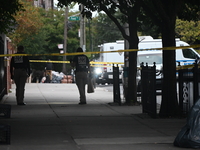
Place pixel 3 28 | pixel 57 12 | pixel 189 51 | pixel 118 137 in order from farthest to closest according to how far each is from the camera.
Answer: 1. pixel 57 12
2. pixel 189 51
3. pixel 3 28
4. pixel 118 137

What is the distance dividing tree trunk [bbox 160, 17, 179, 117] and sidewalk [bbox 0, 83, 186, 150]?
0.47 meters

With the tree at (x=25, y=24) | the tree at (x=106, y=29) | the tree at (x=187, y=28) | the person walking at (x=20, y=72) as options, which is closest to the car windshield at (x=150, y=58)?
the tree at (x=187, y=28)

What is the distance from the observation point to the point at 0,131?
7.84 metres

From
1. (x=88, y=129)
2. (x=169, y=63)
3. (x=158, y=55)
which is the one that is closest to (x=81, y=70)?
(x=169, y=63)

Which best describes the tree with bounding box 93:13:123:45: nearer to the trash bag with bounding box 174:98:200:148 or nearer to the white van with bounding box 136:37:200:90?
the white van with bounding box 136:37:200:90

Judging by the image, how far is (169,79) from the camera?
1166 centimetres

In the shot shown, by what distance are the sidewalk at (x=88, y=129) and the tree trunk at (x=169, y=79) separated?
1.55ft

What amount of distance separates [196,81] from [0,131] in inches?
195

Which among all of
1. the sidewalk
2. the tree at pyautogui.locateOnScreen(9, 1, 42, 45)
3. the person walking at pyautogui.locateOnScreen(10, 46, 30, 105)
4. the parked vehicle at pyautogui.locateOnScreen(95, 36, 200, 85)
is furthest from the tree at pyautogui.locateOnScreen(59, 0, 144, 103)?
the tree at pyautogui.locateOnScreen(9, 1, 42, 45)

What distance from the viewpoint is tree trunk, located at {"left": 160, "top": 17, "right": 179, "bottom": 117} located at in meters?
11.7

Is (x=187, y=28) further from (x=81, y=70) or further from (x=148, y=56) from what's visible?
(x=81, y=70)

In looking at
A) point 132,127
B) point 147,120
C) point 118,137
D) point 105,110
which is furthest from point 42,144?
point 105,110

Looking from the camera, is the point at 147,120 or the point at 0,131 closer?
the point at 0,131

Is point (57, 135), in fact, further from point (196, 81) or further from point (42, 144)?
point (196, 81)
